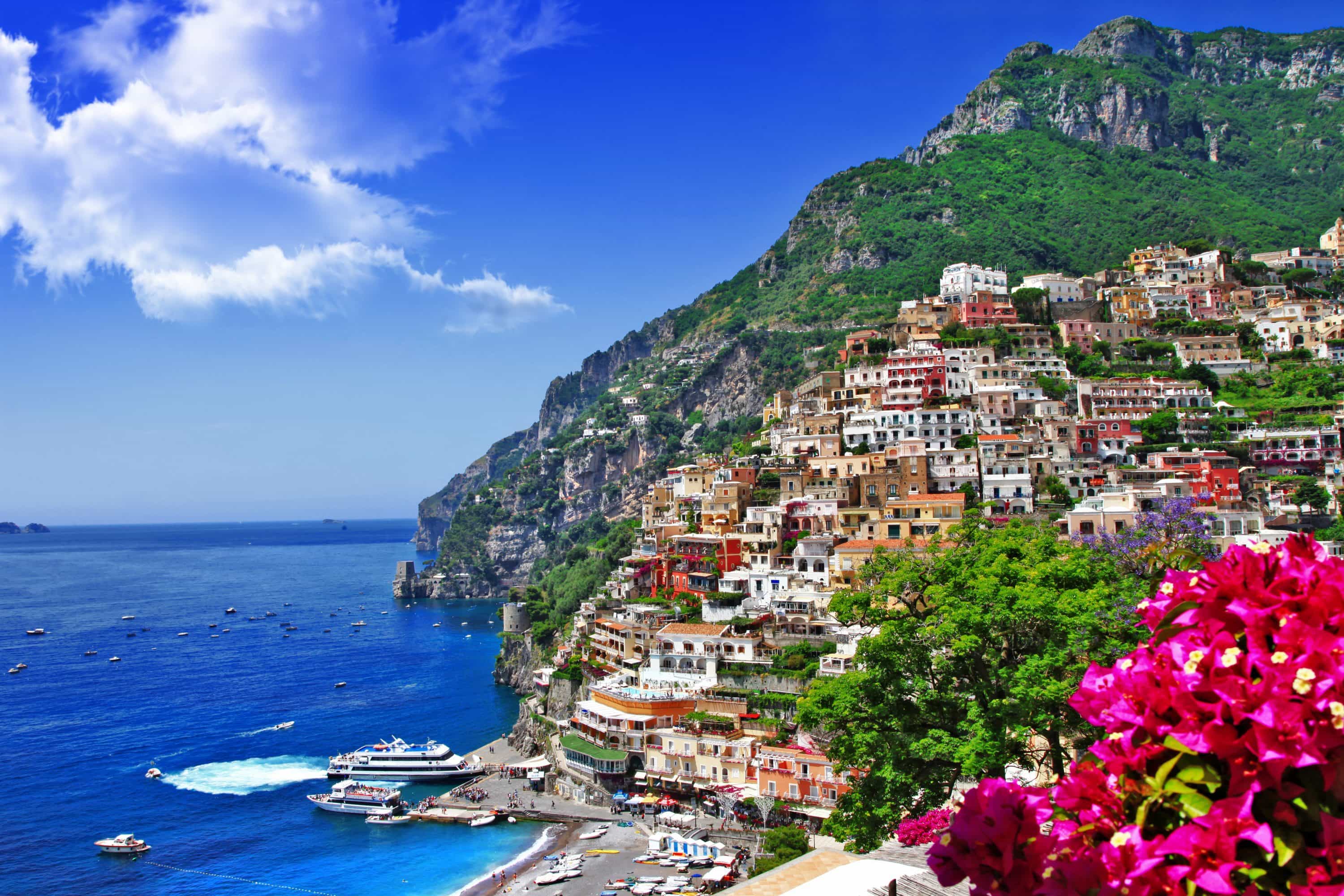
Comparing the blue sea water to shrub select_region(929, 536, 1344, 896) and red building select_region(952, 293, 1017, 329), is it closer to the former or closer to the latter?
→ shrub select_region(929, 536, 1344, 896)

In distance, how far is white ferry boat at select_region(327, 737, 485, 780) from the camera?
5247 centimetres

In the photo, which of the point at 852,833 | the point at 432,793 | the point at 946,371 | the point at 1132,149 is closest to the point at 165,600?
the point at 432,793

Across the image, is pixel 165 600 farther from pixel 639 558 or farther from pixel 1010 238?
pixel 1010 238

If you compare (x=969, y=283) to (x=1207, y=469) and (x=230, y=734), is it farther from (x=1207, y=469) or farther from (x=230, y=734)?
(x=230, y=734)

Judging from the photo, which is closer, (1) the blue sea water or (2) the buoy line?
(2) the buoy line

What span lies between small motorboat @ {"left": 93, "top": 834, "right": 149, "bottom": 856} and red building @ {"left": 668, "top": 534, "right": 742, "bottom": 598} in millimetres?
30576

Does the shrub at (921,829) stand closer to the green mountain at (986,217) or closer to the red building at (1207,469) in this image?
the red building at (1207,469)

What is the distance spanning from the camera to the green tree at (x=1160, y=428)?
61125 millimetres

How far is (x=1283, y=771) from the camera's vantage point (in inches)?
176

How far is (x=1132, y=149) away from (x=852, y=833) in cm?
17370

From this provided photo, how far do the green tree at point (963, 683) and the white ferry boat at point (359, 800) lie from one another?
119ft

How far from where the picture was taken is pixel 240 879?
39500 mm

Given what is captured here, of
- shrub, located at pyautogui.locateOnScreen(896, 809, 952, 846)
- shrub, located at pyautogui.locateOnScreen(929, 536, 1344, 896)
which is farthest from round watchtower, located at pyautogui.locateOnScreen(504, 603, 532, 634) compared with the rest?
shrub, located at pyautogui.locateOnScreen(929, 536, 1344, 896)

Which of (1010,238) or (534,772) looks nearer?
(534,772)
